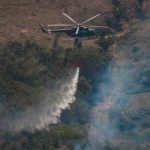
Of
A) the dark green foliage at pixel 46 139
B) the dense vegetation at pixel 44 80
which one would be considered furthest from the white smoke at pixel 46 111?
the dark green foliage at pixel 46 139

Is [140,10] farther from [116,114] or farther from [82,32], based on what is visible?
[116,114]

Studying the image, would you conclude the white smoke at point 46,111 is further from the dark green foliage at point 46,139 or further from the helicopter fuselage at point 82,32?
the helicopter fuselage at point 82,32

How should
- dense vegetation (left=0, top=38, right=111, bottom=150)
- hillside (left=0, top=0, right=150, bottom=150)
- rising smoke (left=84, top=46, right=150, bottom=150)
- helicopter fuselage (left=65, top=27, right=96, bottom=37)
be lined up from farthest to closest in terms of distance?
helicopter fuselage (left=65, top=27, right=96, bottom=37) → hillside (left=0, top=0, right=150, bottom=150) → rising smoke (left=84, top=46, right=150, bottom=150) → dense vegetation (left=0, top=38, right=111, bottom=150)

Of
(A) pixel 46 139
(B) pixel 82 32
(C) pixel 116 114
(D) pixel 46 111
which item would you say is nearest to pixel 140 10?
(B) pixel 82 32

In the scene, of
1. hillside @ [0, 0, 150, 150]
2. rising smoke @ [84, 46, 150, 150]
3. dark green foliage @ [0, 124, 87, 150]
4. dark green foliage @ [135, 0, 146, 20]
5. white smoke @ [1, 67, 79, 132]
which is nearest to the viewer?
dark green foliage @ [0, 124, 87, 150]

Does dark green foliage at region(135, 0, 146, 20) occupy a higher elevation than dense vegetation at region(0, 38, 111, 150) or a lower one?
higher

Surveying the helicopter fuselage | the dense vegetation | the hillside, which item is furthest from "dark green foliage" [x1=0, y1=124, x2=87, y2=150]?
the helicopter fuselage

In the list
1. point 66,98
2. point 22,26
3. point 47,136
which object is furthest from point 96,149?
point 22,26

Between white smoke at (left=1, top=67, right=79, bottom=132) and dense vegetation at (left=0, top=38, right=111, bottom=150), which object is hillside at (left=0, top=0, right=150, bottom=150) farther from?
dense vegetation at (left=0, top=38, right=111, bottom=150)
